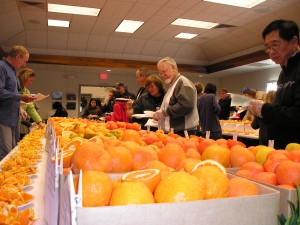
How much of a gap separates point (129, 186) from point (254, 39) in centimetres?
990

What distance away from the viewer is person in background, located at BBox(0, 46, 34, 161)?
347 centimetres

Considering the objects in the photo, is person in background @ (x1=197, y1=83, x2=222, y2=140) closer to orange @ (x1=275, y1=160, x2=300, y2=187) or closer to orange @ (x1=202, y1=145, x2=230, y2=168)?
orange @ (x1=202, y1=145, x2=230, y2=168)

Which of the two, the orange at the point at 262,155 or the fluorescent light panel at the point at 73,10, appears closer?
the orange at the point at 262,155

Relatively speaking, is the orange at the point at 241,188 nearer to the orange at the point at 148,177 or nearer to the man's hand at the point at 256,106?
the orange at the point at 148,177

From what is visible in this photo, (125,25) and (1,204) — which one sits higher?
(125,25)

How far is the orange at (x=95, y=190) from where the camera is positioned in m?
0.55

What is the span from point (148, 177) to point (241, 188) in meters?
0.19

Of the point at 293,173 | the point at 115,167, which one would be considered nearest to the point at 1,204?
the point at 115,167

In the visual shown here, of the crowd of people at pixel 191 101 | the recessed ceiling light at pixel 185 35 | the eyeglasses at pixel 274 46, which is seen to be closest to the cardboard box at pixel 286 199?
the crowd of people at pixel 191 101

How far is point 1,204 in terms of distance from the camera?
86 centimetres

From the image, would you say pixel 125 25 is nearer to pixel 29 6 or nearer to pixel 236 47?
pixel 29 6

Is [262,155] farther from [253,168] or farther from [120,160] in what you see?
[120,160]

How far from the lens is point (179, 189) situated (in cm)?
56

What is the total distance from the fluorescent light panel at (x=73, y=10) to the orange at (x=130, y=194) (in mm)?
7751
